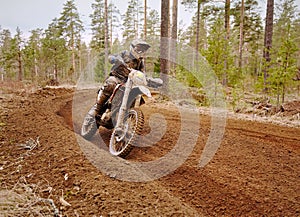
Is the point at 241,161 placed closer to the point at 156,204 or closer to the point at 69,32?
the point at 156,204

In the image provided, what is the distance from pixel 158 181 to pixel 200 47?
21.1m

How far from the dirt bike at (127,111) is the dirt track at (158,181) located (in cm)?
33

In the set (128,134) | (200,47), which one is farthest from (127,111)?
(200,47)

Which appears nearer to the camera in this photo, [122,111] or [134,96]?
[122,111]

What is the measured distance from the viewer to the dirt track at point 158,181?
7.52ft

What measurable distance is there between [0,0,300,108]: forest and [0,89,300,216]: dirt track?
19.4 ft

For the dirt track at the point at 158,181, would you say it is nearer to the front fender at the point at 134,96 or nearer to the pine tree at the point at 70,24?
the front fender at the point at 134,96

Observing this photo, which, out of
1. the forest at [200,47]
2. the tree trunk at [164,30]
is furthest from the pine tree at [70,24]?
the tree trunk at [164,30]

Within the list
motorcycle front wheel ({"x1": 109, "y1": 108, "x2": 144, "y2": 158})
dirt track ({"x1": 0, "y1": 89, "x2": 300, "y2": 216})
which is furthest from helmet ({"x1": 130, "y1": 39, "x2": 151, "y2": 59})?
dirt track ({"x1": 0, "y1": 89, "x2": 300, "y2": 216})

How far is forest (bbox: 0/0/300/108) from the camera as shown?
9885 millimetres

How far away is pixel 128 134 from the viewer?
407 cm

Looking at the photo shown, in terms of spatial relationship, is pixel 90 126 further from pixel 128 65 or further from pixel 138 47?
pixel 138 47

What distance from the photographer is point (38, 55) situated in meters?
27.4

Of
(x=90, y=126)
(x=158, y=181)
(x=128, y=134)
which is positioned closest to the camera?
(x=158, y=181)
